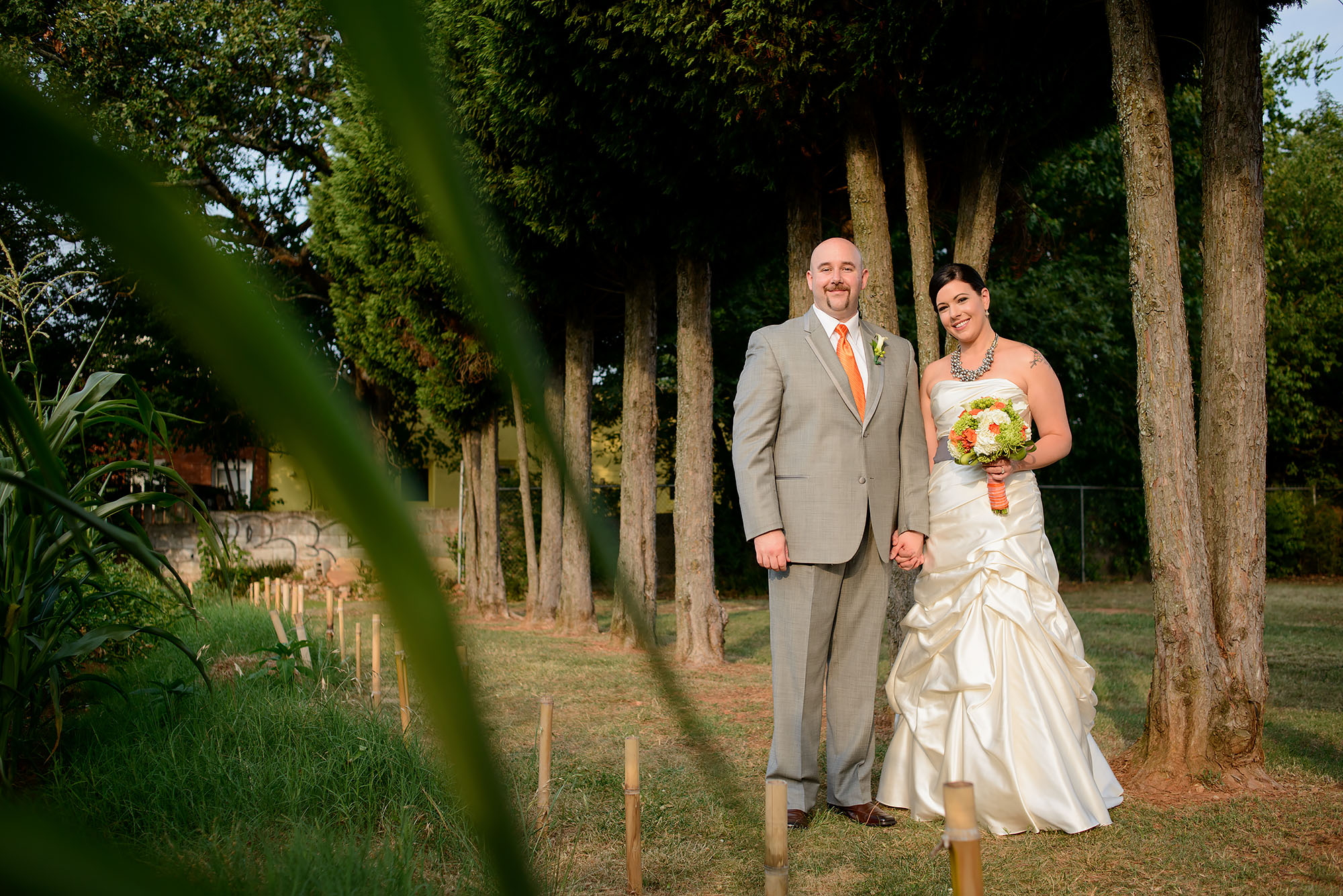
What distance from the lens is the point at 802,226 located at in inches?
277

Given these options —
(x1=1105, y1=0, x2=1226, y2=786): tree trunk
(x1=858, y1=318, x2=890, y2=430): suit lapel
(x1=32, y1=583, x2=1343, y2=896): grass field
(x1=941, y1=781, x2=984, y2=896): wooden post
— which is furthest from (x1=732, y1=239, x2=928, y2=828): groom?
(x1=941, y1=781, x2=984, y2=896): wooden post

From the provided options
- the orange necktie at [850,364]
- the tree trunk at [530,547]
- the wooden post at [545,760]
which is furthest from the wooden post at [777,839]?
the tree trunk at [530,547]

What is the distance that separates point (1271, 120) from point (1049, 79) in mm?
18918

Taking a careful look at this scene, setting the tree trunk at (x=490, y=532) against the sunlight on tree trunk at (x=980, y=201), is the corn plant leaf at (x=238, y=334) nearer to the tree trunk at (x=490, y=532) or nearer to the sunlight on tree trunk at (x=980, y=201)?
the sunlight on tree trunk at (x=980, y=201)

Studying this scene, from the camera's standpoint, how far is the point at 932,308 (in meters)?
5.45

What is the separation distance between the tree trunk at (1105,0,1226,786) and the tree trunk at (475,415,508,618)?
35.0ft

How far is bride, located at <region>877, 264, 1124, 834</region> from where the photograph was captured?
3666 mm

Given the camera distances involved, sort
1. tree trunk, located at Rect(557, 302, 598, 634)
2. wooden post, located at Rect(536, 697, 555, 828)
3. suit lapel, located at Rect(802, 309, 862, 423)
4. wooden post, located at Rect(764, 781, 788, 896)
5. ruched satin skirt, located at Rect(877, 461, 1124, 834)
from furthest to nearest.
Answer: tree trunk, located at Rect(557, 302, 598, 634), suit lapel, located at Rect(802, 309, 862, 423), ruched satin skirt, located at Rect(877, 461, 1124, 834), wooden post, located at Rect(536, 697, 555, 828), wooden post, located at Rect(764, 781, 788, 896)

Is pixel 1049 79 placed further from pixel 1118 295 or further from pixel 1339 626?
pixel 1118 295

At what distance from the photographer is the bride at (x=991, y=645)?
3.67 metres

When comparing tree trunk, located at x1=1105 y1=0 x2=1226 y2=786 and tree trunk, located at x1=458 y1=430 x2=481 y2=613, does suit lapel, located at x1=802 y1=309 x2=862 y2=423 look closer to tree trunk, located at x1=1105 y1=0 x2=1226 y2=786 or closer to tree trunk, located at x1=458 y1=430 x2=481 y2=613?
tree trunk, located at x1=1105 y1=0 x2=1226 y2=786

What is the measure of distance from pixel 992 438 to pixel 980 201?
241 cm

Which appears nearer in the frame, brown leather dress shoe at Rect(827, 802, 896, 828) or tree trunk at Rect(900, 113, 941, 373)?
brown leather dress shoe at Rect(827, 802, 896, 828)

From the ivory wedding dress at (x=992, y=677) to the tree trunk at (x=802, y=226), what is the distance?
2.74 meters
